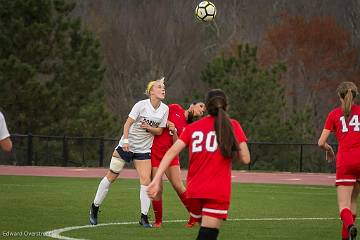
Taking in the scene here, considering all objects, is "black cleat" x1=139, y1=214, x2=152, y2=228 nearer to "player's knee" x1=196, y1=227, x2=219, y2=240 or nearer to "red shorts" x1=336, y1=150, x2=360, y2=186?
"red shorts" x1=336, y1=150, x2=360, y2=186

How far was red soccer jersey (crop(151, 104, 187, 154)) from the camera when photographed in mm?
15181

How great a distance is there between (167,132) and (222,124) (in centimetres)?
597

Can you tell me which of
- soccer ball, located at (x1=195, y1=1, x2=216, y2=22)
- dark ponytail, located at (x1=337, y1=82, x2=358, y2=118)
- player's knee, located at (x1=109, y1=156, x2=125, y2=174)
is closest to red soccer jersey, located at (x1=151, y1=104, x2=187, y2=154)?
player's knee, located at (x1=109, y1=156, x2=125, y2=174)

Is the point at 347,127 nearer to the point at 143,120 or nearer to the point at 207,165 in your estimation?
the point at 207,165

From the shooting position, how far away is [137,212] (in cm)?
1800

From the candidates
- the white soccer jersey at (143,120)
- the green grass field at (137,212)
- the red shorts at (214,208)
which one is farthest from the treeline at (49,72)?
the red shorts at (214,208)

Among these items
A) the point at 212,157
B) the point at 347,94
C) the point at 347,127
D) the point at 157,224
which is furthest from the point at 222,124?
the point at 157,224

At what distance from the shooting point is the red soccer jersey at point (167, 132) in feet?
A: 49.8

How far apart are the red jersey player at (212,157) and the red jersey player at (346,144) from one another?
3.06 metres

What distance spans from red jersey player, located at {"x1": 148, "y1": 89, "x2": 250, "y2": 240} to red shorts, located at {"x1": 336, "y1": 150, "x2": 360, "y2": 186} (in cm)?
314

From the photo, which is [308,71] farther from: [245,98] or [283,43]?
[245,98]

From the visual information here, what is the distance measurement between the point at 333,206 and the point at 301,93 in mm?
42737

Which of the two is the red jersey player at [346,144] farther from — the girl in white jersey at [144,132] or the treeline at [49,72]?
the treeline at [49,72]

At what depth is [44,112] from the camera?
135 feet
